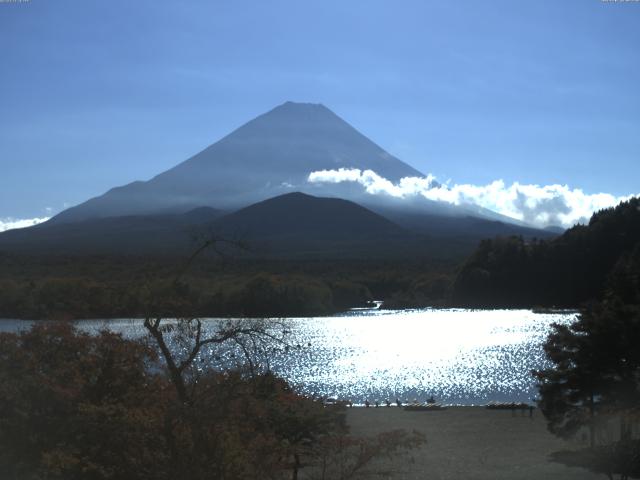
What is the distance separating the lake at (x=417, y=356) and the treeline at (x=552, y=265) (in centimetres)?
502

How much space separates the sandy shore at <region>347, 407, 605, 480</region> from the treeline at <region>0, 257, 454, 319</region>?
1065cm

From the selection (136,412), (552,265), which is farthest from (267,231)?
(136,412)

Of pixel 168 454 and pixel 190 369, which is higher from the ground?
pixel 190 369

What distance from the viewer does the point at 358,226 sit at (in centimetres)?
16088

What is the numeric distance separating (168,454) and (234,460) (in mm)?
679

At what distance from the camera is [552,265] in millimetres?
77875

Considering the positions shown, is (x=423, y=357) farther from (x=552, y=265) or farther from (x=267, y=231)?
(x=267, y=231)

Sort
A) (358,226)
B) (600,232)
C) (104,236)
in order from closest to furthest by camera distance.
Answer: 1. (600,232)
2. (104,236)
3. (358,226)

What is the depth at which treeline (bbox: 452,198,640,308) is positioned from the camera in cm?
7425

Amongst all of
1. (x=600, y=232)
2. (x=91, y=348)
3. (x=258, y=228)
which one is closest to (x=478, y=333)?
(x=600, y=232)

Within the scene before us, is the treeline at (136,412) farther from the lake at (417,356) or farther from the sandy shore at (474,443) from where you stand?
the lake at (417,356)

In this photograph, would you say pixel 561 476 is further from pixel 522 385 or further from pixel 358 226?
pixel 358 226

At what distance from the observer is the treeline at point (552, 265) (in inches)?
2923

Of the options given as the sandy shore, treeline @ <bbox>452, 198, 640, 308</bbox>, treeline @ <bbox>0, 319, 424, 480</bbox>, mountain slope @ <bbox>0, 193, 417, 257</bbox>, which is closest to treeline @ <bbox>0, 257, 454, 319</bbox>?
treeline @ <bbox>452, 198, 640, 308</bbox>
